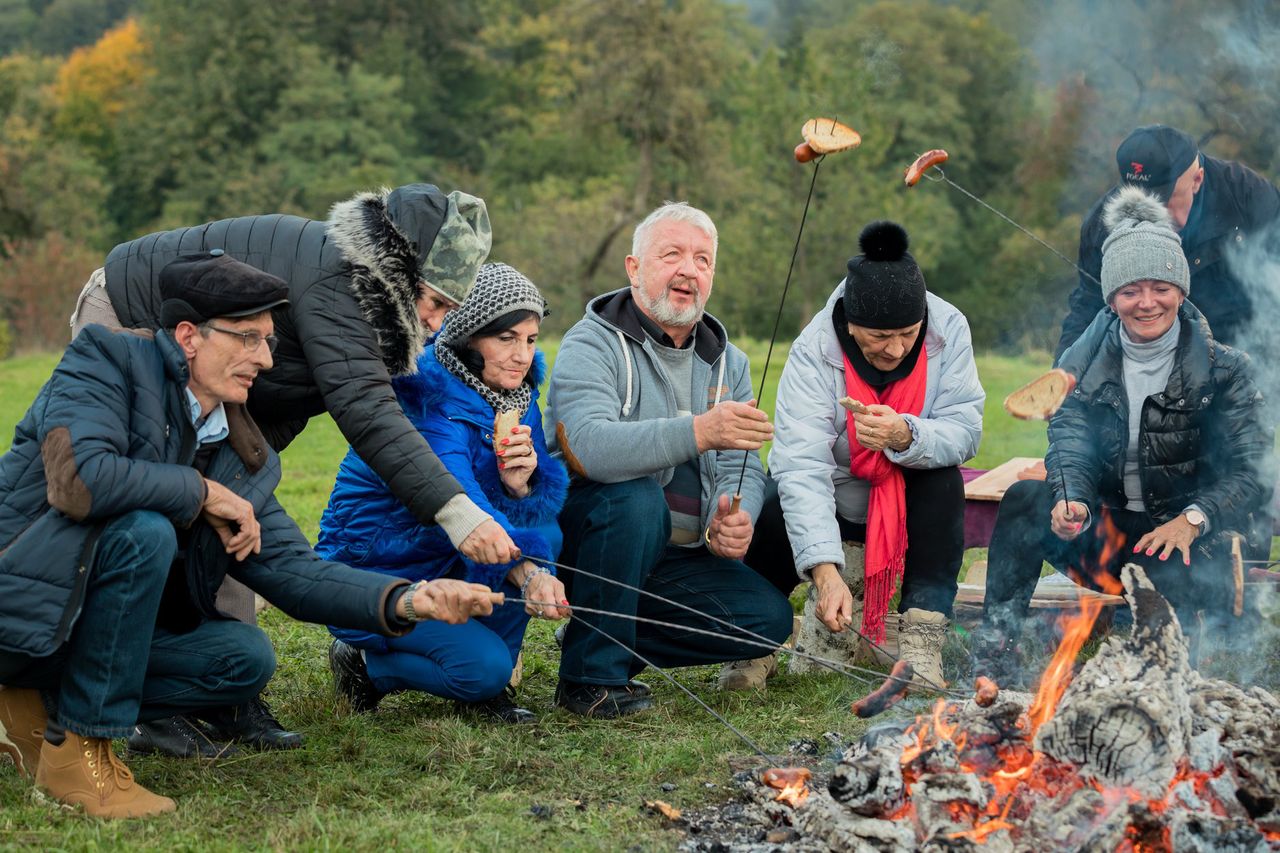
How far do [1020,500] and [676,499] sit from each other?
1.46 meters

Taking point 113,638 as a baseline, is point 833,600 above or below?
above

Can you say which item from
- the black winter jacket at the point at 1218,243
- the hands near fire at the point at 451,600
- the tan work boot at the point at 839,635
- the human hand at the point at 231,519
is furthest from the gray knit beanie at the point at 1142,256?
the human hand at the point at 231,519

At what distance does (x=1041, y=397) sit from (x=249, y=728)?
10.3 ft

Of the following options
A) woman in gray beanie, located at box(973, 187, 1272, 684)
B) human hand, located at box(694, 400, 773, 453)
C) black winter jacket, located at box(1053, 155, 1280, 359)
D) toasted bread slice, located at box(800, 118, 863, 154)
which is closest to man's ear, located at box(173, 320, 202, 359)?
human hand, located at box(694, 400, 773, 453)

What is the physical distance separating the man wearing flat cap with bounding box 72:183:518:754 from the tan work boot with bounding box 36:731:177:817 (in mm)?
542

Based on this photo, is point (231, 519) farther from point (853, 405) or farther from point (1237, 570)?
point (1237, 570)

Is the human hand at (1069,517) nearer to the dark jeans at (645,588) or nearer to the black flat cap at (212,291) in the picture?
the dark jeans at (645,588)

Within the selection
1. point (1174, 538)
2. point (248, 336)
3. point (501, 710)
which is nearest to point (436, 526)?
point (501, 710)

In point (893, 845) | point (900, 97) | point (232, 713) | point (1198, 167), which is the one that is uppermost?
point (900, 97)

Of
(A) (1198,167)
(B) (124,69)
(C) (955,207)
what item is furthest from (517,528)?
(B) (124,69)

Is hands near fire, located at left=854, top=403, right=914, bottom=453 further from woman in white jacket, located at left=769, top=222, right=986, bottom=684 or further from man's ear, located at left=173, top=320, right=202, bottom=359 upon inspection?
man's ear, located at left=173, top=320, right=202, bottom=359

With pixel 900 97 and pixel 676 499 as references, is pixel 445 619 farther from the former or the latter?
pixel 900 97

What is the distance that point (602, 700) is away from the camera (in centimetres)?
486

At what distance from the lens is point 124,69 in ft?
186
